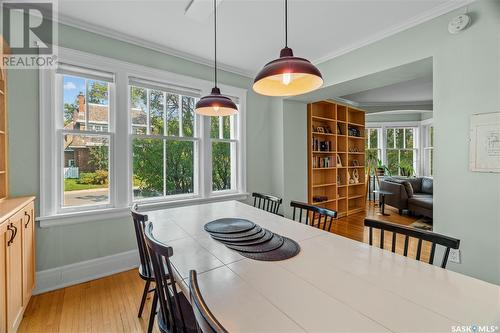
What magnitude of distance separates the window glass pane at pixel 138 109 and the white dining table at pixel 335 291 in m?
1.96

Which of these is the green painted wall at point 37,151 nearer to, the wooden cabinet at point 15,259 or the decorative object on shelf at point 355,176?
the wooden cabinet at point 15,259

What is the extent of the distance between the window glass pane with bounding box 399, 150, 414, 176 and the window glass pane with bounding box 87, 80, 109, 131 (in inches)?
302

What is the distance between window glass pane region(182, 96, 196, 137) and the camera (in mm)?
3248

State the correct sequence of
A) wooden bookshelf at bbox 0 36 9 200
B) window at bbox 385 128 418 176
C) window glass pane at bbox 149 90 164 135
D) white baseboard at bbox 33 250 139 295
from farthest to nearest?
window at bbox 385 128 418 176 < window glass pane at bbox 149 90 164 135 < white baseboard at bbox 33 250 139 295 < wooden bookshelf at bbox 0 36 9 200

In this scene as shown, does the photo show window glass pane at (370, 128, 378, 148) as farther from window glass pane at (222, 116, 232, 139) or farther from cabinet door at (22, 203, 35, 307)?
cabinet door at (22, 203, 35, 307)

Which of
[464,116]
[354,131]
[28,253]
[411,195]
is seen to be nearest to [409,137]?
[354,131]

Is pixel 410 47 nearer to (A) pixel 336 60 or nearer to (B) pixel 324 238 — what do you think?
(A) pixel 336 60

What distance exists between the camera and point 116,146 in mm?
2674

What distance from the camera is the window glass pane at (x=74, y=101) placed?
8.05 feet

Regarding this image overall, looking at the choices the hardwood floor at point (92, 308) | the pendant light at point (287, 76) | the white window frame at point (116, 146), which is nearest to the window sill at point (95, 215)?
the white window frame at point (116, 146)

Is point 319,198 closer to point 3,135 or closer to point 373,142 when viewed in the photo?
point 373,142

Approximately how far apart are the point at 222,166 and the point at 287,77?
8.07 ft

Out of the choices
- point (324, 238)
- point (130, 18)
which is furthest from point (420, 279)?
point (130, 18)

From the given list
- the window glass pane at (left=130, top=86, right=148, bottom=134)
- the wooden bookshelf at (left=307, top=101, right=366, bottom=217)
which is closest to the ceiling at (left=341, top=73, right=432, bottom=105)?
the wooden bookshelf at (left=307, top=101, right=366, bottom=217)
